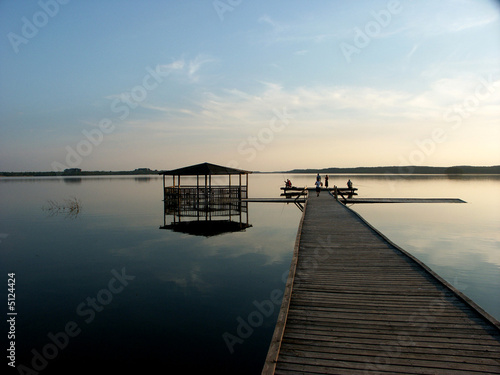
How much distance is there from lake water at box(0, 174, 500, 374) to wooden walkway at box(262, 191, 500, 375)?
1614 millimetres

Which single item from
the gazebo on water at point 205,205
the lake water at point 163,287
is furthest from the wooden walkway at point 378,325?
the gazebo on water at point 205,205

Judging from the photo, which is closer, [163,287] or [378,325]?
[378,325]

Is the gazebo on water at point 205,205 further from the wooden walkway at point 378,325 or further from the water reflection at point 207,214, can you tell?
the wooden walkway at point 378,325

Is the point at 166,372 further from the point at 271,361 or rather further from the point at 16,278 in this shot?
the point at 16,278

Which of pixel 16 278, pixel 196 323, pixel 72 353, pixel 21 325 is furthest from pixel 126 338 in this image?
pixel 16 278

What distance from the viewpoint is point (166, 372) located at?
5.41 m

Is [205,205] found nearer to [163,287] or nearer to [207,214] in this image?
[207,214]

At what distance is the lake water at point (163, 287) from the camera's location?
19.8ft

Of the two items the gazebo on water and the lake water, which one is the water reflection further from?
the lake water

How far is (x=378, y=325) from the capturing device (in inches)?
183

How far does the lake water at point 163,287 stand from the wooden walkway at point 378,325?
5.29 feet

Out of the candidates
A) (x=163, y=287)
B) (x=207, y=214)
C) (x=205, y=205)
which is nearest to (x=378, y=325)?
(x=163, y=287)

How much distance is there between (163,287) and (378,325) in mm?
6619

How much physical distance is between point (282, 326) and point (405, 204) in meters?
30.5
